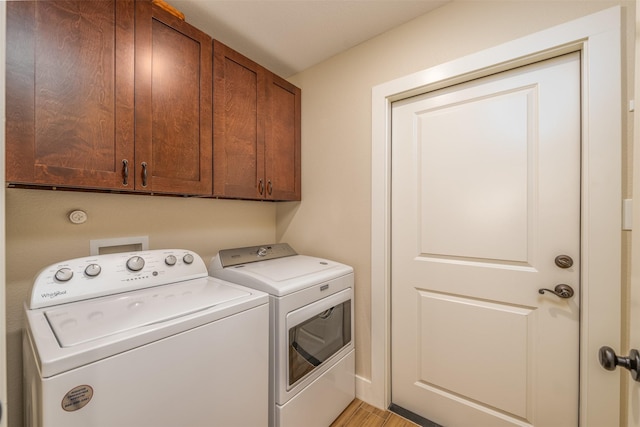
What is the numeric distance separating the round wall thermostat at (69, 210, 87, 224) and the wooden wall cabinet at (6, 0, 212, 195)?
1.09 feet

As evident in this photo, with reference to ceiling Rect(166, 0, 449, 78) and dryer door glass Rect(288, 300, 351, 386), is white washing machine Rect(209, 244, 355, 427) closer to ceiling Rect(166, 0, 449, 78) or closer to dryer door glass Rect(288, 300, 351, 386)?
dryer door glass Rect(288, 300, 351, 386)

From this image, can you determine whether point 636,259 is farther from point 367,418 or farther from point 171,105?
point 171,105

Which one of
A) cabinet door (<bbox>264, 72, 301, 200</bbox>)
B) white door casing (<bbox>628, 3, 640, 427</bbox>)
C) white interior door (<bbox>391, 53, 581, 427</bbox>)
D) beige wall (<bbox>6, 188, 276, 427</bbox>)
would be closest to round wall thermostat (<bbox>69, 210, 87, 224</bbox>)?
beige wall (<bbox>6, 188, 276, 427</bbox>)

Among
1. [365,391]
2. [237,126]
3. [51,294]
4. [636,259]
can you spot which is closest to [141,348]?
[51,294]

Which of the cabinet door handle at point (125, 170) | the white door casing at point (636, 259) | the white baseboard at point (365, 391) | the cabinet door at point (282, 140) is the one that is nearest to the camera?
the white door casing at point (636, 259)

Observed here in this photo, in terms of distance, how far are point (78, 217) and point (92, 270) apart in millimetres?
338

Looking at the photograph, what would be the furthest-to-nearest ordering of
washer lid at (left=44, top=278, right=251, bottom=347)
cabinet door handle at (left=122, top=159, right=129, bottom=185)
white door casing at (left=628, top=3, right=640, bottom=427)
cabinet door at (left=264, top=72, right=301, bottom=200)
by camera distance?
cabinet door at (left=264, top=72, right=301, bottom=200)
cabinet door handle at (left=122, top=159, right=129, bottom=185)
washer lid at (left=44, top=278, right=251, bottom=347)
white door casing at (left=628, top=3, right=640, bottom=427)

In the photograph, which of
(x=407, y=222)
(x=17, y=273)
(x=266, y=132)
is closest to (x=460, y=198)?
(x=407, y=222)

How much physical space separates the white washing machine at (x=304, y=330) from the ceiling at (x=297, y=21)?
1.38 metres

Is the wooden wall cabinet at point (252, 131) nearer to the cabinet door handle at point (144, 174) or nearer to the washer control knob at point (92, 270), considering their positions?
the cabinet door handle at point (144, 174)

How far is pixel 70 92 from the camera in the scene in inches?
41.3

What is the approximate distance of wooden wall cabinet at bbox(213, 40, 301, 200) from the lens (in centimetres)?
154

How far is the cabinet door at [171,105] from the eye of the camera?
124 centimetres

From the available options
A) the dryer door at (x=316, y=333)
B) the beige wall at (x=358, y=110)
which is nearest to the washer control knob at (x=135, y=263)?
the dryer door at (x=316, y=333)
